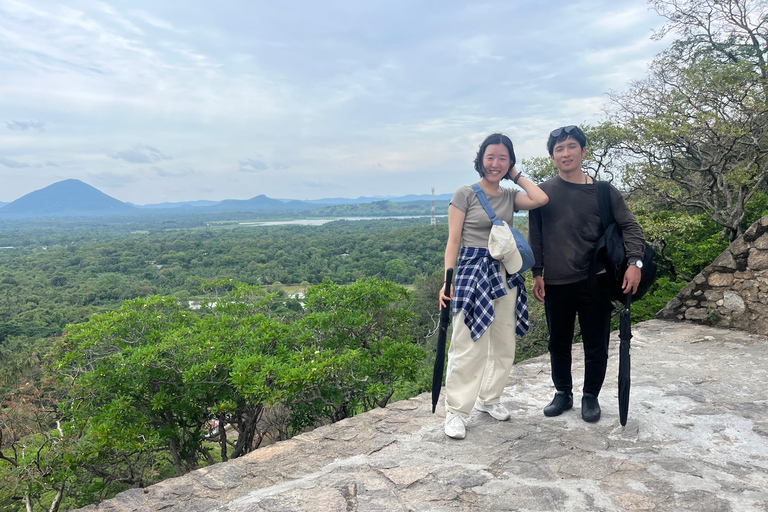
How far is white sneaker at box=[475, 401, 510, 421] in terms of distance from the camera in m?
2.50

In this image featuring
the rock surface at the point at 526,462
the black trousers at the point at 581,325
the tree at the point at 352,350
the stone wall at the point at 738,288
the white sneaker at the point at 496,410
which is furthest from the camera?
the tree at the point at 352,350

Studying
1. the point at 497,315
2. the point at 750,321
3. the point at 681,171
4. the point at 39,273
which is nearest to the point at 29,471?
the point at 497,315

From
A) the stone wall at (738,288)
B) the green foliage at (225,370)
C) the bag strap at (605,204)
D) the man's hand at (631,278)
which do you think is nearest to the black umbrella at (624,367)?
the man's hand at (631,278)

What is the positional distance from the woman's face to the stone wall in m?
2.85

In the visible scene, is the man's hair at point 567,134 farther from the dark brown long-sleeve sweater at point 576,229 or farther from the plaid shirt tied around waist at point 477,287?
the plaid shirt tied around waist at point 477,287

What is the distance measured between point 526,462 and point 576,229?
3.82 ft

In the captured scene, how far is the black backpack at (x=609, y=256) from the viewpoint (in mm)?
2248

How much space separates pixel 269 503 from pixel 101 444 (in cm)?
269

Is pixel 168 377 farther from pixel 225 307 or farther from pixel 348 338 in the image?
pixel 348 338

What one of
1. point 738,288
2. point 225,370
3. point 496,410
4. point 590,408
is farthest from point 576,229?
point 225,370

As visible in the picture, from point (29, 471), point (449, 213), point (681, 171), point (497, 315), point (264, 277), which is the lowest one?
point (264, 277)

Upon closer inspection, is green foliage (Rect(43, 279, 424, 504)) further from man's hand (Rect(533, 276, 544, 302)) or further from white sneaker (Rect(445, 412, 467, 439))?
man's hand (Rect(533, 276, 544, 302))

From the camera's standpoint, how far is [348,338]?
4496 mm

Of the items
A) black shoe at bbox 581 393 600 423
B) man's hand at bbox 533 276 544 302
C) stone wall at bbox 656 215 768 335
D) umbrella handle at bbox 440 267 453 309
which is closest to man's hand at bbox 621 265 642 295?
man's hand at bbox 533 276 544 302
